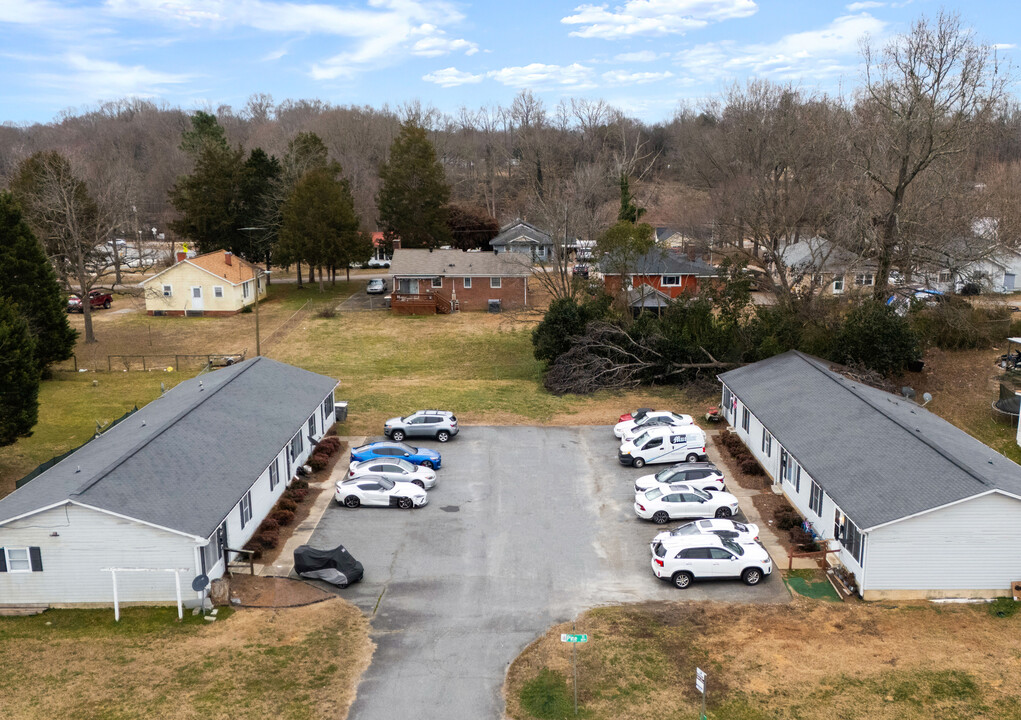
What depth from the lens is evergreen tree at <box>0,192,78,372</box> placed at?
145 ft

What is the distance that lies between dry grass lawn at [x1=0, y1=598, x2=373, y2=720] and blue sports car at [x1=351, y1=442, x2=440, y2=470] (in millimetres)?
10299

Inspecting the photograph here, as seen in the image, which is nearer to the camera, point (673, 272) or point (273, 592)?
point (273, 592)

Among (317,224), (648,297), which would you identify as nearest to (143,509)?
(648,297)

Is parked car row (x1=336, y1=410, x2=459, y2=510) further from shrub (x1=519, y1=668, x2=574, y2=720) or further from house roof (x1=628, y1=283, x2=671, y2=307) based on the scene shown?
house roof (x1=628, y1=283, x2=671, y2=307)

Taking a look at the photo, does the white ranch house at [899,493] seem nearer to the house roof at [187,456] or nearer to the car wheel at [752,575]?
the car wheel at [752,575]

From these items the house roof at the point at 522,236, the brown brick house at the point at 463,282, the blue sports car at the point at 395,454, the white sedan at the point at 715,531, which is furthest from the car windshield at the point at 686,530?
the house roof at the point at 522,236

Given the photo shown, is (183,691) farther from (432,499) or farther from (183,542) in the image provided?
(432,499)

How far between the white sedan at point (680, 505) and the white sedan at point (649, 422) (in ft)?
23.7

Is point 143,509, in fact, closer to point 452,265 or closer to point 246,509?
point 246,509

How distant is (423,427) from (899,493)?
66.0 ft

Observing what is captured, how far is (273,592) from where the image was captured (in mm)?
22750

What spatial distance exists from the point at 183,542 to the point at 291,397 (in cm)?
1336

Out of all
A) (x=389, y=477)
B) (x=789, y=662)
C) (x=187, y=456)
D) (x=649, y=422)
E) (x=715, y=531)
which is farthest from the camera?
(x=649, y=422)

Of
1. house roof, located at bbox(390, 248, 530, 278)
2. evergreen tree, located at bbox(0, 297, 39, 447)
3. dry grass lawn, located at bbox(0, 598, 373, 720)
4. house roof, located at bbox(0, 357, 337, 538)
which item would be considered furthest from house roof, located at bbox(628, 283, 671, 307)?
dry grass lawn, located at bbox(0, 598, 373, 720)
